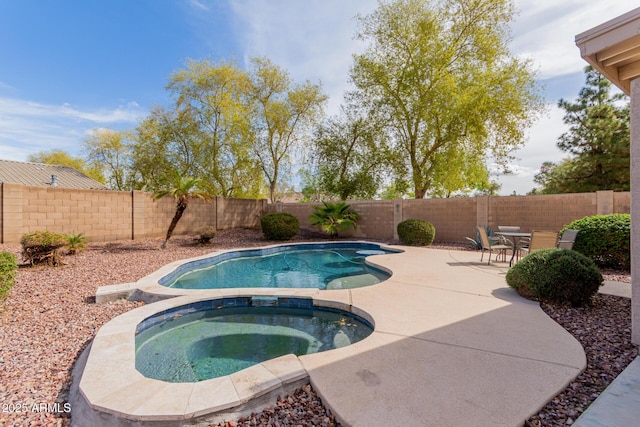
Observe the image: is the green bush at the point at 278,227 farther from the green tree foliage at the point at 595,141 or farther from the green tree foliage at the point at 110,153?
the green tree foliage at the point at 110,153

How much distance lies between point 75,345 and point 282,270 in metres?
5.03

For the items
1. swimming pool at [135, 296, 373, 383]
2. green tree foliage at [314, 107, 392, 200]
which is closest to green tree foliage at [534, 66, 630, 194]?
green tree foliage at [314, 107, 392, 200]

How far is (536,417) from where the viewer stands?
1.89 metres

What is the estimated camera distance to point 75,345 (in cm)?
332

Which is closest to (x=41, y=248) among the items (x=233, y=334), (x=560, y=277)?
(x=233, y=334)

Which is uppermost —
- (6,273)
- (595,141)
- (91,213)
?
(595,141)

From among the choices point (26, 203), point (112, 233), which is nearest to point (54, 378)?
point (26, 203)

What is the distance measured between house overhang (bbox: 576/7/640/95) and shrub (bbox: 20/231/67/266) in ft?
32.8

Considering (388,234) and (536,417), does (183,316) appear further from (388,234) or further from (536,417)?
(388,234)

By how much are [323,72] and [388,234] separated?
10.1 meters

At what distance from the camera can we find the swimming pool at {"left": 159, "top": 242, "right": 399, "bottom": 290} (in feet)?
21.1

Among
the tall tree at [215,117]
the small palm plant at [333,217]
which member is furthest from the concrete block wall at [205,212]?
the tall tree at [215,117]

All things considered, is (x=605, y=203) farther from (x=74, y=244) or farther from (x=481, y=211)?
(x=74, y=244)

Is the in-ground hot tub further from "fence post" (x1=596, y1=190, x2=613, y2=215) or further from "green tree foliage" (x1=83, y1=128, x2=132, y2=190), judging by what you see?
"green tree foliage" (x1=83, y1=128, x2=132, y2=190)
